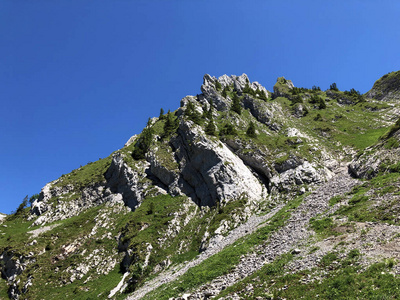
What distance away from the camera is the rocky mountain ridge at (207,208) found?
77.3ft

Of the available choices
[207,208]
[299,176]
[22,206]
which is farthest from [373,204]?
[22,206]

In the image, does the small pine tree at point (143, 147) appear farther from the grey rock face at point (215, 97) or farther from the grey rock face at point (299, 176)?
the grey rock face at point (299, 176)

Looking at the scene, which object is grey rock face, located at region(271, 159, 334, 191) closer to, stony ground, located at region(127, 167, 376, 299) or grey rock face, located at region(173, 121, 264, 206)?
grey rock face, located at region(173, 121, 264, 206)

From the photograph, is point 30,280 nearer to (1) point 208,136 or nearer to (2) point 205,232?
(2) point 205,232

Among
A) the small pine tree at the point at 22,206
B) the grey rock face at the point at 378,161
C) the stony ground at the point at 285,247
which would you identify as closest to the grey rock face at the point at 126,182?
the stony ground at the point at 285,247

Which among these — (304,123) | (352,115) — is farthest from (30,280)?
(352,115)

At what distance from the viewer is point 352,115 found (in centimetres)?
8950

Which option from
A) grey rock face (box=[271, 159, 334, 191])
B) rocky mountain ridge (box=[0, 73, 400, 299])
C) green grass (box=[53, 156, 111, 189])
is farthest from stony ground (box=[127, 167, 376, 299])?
green grass (box=[53, 156, 111, 189])

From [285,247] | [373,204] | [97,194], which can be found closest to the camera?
[285,247]

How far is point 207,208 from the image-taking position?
2115 inches

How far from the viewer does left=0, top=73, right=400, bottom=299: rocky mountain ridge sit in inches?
927

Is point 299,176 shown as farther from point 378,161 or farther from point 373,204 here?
point 373,204

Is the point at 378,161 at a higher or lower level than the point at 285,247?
higher

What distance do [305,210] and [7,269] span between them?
214 feet
